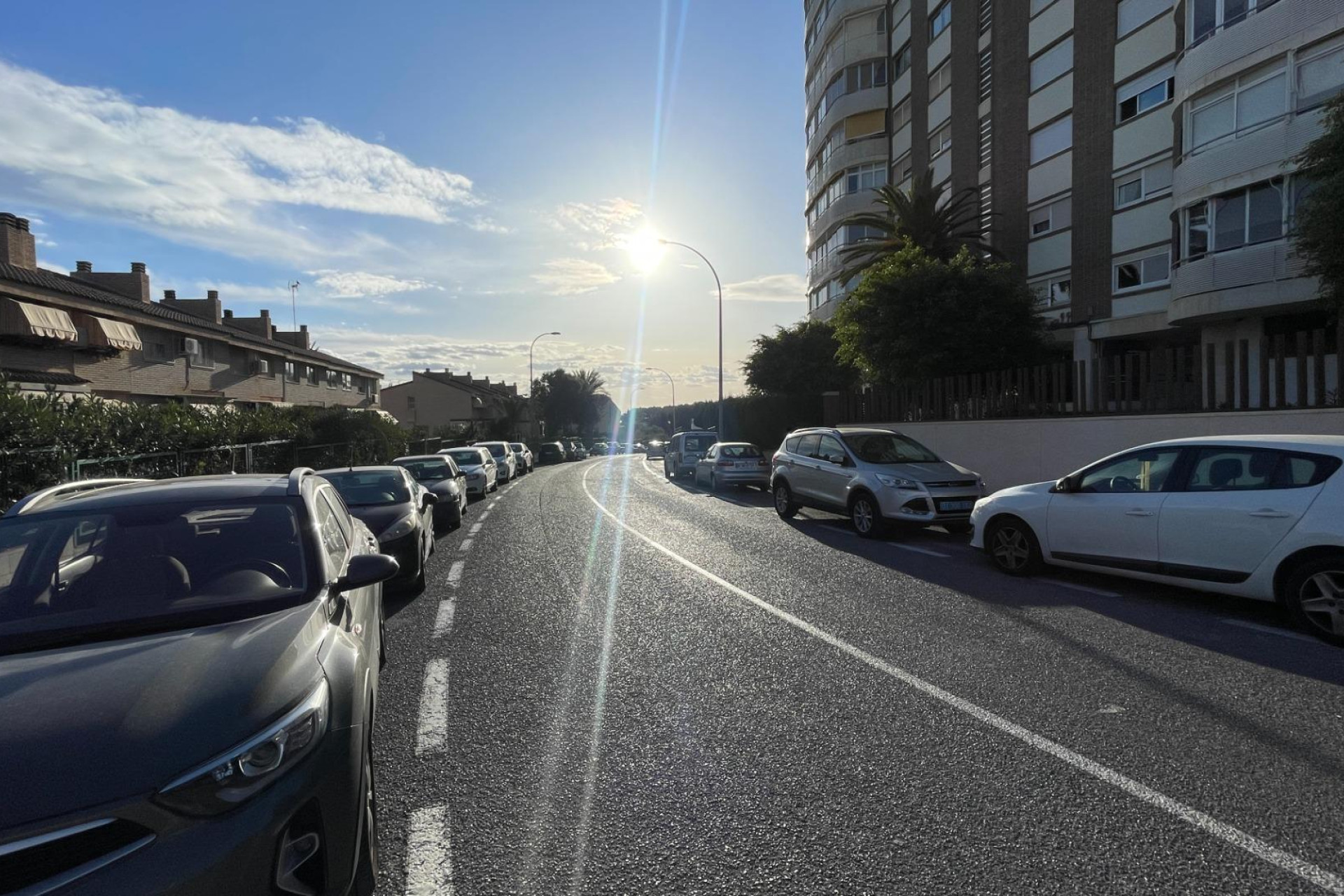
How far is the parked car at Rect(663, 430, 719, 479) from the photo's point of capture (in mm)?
27203

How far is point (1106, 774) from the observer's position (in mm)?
3484

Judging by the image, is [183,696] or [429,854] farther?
[429,854]

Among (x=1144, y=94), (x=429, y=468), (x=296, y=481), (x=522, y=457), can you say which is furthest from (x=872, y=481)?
(x=522, y=457)

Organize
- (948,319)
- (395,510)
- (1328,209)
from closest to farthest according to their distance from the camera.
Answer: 1. (395,510)
2. (1328,209)
3. (948,319)

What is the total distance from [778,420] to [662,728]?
28.5 meters

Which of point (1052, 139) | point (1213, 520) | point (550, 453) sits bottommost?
point (550, 453)

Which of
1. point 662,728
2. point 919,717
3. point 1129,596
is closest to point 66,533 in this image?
A: point 662,728

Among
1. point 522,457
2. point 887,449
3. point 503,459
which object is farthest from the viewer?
point 522,457

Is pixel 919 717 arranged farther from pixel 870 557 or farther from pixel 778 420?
pixel 778 420

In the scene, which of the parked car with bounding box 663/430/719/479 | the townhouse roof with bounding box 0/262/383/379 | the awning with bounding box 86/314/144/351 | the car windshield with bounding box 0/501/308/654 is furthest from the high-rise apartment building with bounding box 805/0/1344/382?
the awning with bounding box 86/314/144/351

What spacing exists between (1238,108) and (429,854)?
2220 centimetres

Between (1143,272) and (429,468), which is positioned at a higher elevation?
(1143,272)

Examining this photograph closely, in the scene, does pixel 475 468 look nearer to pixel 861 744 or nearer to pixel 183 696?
pixel 861 744

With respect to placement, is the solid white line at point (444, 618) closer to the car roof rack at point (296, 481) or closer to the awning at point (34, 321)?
the car roof rack at point (296, 481)
